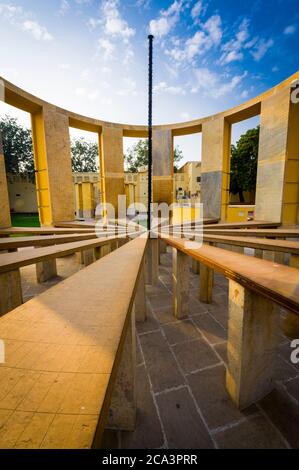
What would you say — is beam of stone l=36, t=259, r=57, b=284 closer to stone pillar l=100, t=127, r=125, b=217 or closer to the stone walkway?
stone pillar l=100, t=127, r=125, b=217

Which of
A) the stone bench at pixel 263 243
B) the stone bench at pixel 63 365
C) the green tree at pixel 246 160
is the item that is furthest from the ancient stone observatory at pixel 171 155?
the green tree at pixel 246 160

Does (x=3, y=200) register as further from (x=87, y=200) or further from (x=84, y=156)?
(x=84, y=156)

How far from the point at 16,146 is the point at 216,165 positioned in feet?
89.2

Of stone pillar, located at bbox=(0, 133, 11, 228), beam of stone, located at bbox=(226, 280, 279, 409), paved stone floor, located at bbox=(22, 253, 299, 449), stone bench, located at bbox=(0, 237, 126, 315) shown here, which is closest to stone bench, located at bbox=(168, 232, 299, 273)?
beam of stone, located at bbox=(226, 280, 279, 409)

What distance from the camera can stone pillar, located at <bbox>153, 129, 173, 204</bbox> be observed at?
9.45m

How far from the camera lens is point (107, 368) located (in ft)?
3.46

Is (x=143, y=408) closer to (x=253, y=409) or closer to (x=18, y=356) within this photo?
(x=253, y=409)

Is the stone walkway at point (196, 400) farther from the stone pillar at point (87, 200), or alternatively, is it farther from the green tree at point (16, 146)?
the green tree at point (16, 146)

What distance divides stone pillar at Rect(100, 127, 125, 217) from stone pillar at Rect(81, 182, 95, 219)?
26.3ft

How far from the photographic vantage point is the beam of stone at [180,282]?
4.90 metres

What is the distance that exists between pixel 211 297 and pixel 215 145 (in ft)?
20.0

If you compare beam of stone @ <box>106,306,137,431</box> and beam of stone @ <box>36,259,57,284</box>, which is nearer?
beam of stone @ <box>106,306,137,431</box>

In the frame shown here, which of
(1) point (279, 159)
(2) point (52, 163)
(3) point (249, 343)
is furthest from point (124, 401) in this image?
(2) point (52, 163)

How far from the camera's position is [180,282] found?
5035 millimetres
